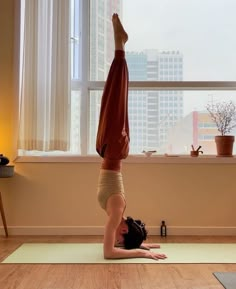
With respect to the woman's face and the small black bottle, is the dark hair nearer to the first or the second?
the woman's face

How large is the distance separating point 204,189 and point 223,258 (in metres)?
1.01

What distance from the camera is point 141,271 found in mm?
2211

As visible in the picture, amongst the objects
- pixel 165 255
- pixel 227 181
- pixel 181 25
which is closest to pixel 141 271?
pixel 165 255

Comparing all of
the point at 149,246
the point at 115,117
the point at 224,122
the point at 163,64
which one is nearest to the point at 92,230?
the point at 149,246

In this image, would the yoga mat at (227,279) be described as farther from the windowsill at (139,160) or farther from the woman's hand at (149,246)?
the windowsill at (139,160)

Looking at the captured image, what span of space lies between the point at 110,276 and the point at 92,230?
1306mm

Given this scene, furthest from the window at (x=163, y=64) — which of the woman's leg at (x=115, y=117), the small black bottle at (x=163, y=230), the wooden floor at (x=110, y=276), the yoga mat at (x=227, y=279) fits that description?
the yoga mat at (x=227, y=279)

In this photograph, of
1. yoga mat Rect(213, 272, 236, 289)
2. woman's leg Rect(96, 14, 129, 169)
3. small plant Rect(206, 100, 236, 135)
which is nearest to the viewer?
yoga mat Rect(213, 272, 236, 289)

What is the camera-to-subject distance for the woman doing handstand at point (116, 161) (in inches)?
100

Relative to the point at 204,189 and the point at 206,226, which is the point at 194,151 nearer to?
the point at 204,189

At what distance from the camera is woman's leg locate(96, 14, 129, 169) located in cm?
259

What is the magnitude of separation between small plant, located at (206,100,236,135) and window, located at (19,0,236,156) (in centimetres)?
7

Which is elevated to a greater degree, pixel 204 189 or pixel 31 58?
pixel 31 58

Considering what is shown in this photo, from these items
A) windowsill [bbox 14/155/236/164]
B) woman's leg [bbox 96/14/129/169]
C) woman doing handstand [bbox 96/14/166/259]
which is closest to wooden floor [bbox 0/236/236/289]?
woman doing handstand [bbox 96/14/166/259]
